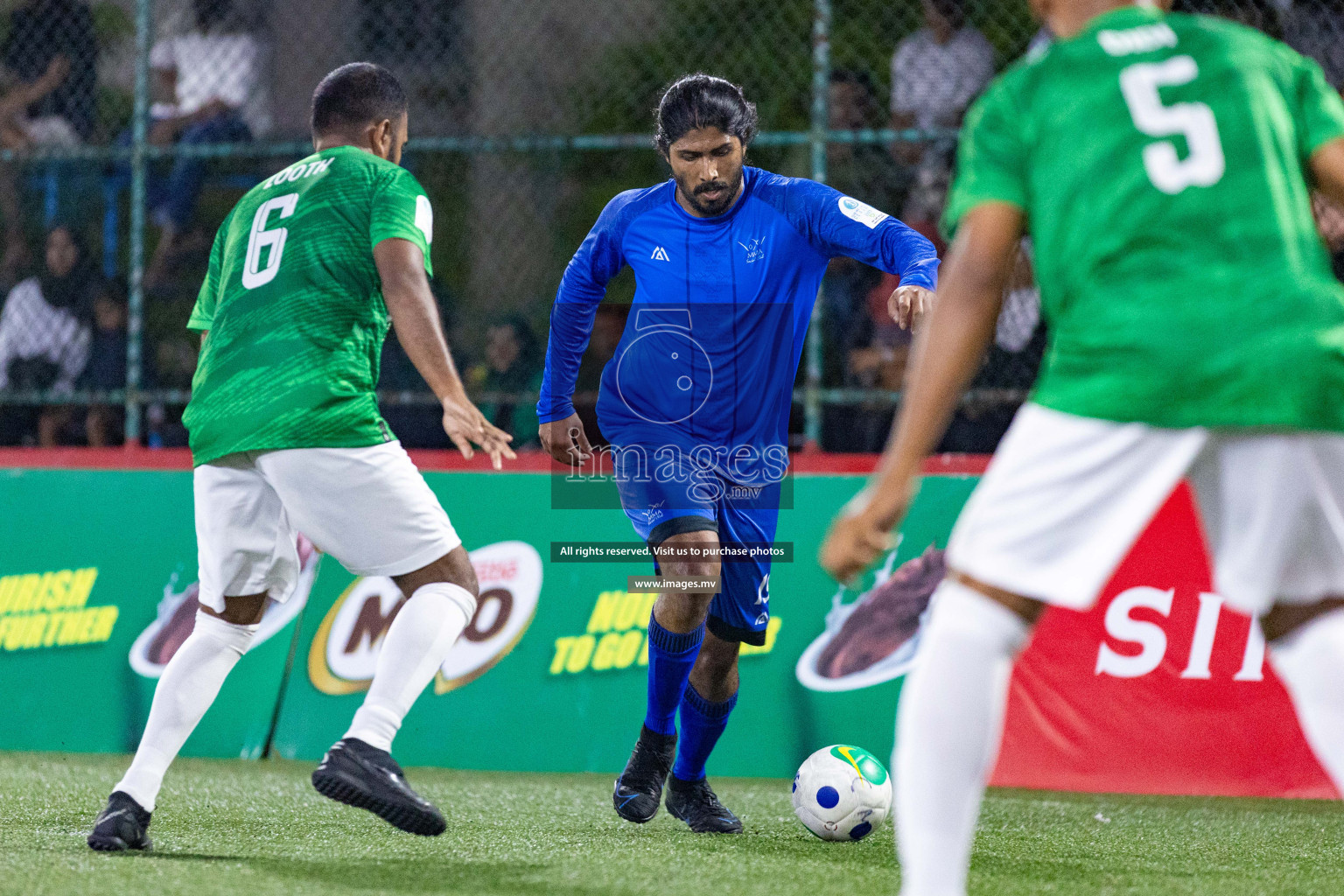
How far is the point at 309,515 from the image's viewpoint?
382 centimetres

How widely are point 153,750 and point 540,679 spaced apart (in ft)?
8.07

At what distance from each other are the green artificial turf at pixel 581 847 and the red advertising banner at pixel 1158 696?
0.38ft

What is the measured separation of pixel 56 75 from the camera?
8.51 meters

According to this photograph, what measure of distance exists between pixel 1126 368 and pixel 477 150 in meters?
5.80

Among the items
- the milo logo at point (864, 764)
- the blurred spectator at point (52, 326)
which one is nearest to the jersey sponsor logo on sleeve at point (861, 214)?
the milo logo at point (864, 764)

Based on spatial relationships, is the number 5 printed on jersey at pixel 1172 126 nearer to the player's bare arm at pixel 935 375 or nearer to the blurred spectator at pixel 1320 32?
the player's bare arm at pixel 935 375

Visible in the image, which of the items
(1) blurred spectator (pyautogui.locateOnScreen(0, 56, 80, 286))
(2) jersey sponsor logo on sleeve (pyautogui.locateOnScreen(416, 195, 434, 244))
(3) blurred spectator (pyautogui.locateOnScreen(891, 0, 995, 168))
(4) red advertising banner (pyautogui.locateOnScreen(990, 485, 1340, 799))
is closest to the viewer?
(2) jersey sponsor logo on sleeve (pyautogui.locateOnScreen(416, 195, 434, 244))

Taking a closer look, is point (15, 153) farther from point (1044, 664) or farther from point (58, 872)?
point (1044, 664)

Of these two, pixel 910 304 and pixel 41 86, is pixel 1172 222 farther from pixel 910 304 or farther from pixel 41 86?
pixel 41 86

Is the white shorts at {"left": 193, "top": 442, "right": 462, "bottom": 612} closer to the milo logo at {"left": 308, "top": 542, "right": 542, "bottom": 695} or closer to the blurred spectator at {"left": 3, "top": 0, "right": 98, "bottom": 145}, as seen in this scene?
the milo logo at {"left": 308, "top": 542, "right": 542, "bottom": 695}

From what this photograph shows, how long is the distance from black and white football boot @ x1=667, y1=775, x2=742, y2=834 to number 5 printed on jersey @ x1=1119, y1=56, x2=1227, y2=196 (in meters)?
2.88

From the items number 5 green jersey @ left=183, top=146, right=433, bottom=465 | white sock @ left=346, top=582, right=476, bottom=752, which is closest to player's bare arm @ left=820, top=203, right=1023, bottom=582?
white sock @ left=346, top=582, right=476, bottom=752

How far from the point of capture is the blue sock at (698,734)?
479 cm

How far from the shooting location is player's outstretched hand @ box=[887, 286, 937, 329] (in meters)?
4.11
